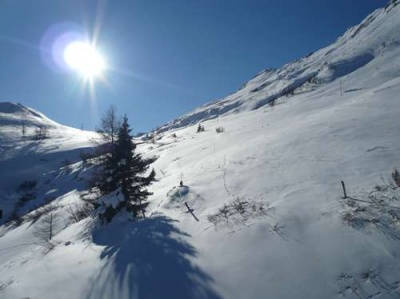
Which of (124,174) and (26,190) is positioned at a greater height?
(124,174)

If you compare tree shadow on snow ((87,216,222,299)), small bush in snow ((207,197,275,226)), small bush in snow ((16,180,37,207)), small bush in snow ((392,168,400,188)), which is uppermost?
small bush in snow ((392,168,400,188))

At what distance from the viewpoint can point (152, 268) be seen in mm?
7676

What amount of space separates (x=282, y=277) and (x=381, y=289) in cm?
172

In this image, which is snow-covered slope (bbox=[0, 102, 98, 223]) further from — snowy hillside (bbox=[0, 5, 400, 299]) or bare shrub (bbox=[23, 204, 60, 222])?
snowy hillside (bbox=[0, 5, 400, 299])

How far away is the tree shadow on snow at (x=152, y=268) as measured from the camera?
6.63 metres

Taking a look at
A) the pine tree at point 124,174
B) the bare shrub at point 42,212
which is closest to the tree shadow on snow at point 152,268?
the pine tree at point 124,174

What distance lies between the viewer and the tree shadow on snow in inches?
261

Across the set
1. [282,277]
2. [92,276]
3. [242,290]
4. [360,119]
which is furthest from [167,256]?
[360,119]

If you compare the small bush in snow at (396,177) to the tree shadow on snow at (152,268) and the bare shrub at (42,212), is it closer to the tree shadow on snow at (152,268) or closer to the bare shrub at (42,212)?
the tree shadow on snow at (152,268)

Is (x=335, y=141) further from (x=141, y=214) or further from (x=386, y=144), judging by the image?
(x=141, y=214)

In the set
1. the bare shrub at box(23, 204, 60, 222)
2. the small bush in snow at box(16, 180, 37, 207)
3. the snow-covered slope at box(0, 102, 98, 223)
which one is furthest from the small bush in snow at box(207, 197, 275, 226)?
the small bush in snow at box(16, 180, 37, 207)

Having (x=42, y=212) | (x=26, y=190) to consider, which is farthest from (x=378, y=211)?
(x=26, y=190)

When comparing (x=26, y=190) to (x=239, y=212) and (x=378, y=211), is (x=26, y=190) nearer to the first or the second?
(x=239, y=212)

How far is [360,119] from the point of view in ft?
47.3
